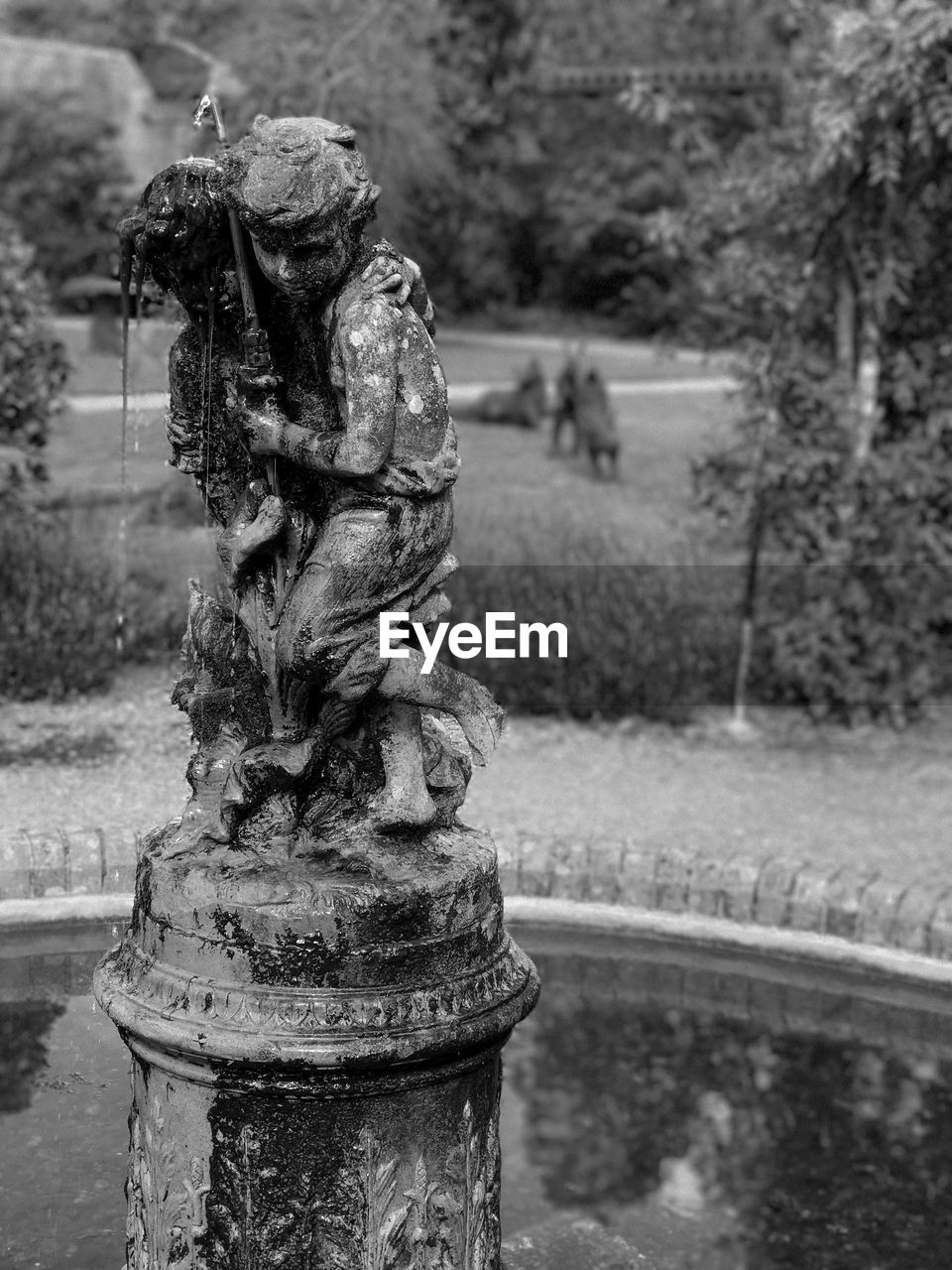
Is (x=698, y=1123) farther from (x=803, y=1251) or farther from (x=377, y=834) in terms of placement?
(x=377, y=834)

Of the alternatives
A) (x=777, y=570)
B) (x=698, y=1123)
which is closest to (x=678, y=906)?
(x=698, y=1123)

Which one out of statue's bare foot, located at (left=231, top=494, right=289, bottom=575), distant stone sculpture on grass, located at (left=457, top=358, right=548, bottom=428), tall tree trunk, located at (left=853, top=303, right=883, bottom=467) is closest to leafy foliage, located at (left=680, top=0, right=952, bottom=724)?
tall tree trunk, located at (left=853, top=303, right=883, bottom=467)

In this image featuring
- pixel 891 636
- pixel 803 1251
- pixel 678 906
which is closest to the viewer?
pixel 803 1251

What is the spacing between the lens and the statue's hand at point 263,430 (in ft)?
10.2

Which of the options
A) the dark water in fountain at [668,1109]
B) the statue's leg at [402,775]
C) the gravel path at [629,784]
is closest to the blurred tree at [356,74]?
the gravel path at [629,784]

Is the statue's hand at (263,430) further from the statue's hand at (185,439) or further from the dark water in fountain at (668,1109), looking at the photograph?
the dark water in fountain at (668,1109)

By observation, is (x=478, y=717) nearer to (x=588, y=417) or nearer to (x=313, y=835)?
(x=313, y=835)

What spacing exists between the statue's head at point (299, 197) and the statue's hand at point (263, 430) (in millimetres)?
214

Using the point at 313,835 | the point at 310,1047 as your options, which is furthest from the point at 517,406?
the point at 310,1047

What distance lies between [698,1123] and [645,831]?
1.95 meters

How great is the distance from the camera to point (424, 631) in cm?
321

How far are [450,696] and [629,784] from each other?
426cm

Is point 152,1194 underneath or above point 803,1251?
above

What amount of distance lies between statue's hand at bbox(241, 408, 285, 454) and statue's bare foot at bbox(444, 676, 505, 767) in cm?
55
